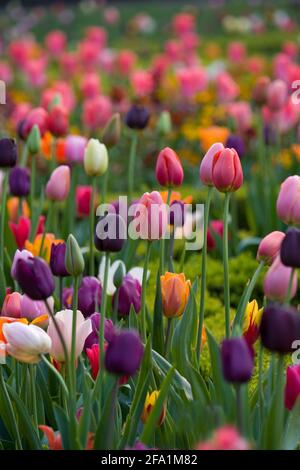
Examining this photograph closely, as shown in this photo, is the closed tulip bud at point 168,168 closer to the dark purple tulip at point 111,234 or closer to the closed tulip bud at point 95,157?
the closed tulip bud at point 95,157

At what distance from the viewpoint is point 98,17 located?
1593 centimetres

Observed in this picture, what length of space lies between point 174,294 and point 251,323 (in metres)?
0.18

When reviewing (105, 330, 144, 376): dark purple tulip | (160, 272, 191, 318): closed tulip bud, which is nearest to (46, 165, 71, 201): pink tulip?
(160, 272, 191, 318): closed tulip bud

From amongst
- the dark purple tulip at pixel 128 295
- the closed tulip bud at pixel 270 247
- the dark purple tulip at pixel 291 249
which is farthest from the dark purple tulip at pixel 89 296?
the dark purple tulip at pixel 291 249

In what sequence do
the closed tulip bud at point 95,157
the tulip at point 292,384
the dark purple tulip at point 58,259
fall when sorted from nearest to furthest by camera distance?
1. the tulip at point 292,384
2. the dark purple tulip at point 58,259
3. the closed tulip bud at point 95,157

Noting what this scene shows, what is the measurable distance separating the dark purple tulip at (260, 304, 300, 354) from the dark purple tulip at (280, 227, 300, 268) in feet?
0.46

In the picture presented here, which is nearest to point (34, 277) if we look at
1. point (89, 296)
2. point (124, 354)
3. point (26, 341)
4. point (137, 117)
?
point (26, 341)

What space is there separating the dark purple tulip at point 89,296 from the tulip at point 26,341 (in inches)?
24.5

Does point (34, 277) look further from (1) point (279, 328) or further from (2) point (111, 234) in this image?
(1) point (279, 328)

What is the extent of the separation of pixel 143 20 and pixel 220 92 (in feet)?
31.8

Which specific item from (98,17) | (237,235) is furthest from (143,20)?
(237,235)

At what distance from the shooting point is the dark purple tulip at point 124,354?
4.60 ft
